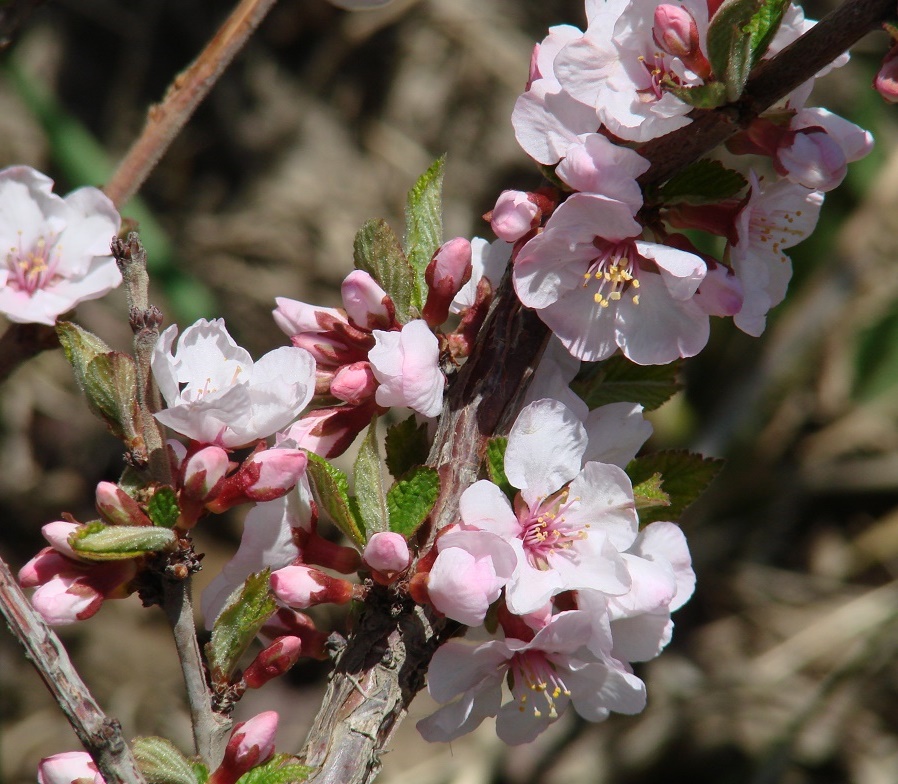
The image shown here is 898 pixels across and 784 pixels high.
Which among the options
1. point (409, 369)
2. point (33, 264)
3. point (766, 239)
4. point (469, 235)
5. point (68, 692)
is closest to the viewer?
point (68, 692)

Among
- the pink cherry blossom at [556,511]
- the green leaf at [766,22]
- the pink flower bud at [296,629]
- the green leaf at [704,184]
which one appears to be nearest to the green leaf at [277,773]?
the pink flower bud at [296,629]

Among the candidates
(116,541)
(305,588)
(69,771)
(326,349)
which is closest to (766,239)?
(326,349)

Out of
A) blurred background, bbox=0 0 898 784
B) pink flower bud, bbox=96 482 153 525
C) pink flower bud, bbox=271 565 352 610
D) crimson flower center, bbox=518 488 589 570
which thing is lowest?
blurred background, bbox=0 0 898 784

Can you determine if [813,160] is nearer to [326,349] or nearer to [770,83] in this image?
[770,83]

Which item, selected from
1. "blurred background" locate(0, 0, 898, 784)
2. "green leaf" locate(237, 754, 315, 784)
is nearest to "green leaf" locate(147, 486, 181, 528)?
"green leaf" locate(237, 754, 315, 784)

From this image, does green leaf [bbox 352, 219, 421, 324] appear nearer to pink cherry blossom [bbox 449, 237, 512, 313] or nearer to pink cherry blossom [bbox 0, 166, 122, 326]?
pink cherry blossom [bbox 449, 237, 512, 313]
